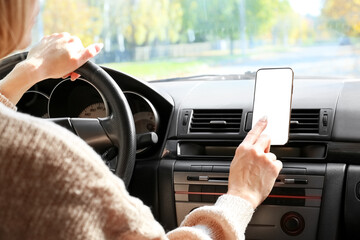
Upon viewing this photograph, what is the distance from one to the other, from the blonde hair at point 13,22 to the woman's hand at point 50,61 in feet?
2.42

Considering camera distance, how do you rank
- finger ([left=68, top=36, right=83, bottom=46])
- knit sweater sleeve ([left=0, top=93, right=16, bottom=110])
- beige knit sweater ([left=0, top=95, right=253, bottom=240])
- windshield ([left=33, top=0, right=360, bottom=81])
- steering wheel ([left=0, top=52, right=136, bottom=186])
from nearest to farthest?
1. beige knit sweater ([left=0, top=95, right=253, bottom=240])
2. knit sweater sleeve ([left=0, top=93, right=16, bottom=110])
3. finger ([left=68, top=36, right=83, bottom=46])
4. steering wheel ([left=0, top=52, right=136, bottom=186])
5. windshield ([left=33, top=0, right=360, bottom=81])

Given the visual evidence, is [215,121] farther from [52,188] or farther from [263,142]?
[52,188]

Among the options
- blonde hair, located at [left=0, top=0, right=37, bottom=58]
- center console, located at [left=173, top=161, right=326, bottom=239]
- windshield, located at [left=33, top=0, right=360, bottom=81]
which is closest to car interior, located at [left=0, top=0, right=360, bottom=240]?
center console, located at [left=173, top=161, right=326, bottom=239]

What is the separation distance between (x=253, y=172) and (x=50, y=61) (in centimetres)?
60

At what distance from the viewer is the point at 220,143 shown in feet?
7.20

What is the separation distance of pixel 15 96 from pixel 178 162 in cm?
75

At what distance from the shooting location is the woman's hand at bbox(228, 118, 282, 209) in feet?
4.51

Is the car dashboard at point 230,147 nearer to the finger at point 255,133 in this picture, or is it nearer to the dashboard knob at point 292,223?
the dashboard knob at point 292,223

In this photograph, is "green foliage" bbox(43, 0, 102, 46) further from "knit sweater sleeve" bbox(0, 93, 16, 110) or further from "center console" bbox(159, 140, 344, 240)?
"knit sweater sleeve" bbox(0, 93, 16, 110)

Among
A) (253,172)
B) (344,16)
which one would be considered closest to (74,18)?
(344,16)

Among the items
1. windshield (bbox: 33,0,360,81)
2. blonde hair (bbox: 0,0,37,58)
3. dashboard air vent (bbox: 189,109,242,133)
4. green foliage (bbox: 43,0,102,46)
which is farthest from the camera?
green foliage (bbox: 43,0,102,46)

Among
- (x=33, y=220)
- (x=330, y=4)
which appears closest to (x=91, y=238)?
(x=33, y=220)

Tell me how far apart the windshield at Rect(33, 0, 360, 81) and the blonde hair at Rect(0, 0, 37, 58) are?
1429mm

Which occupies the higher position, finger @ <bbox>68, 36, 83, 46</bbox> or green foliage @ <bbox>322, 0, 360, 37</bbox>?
finger @ <bbox>68, 36, 83, 46</bbox>
